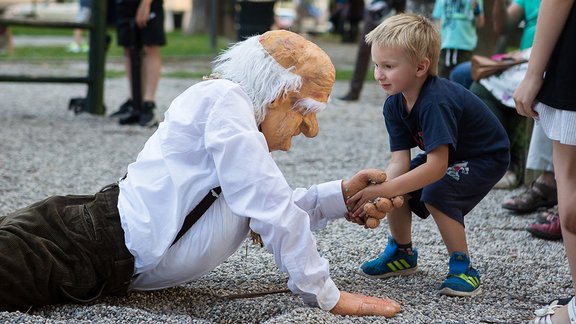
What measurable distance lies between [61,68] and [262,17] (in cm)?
308

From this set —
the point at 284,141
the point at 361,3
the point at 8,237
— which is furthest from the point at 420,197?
the point at 361,3

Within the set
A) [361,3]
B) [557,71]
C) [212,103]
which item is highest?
[557,71]

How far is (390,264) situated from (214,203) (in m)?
0.84

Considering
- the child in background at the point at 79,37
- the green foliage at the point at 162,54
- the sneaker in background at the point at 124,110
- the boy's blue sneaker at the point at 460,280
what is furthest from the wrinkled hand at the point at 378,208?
the child in background at the point at 79,37

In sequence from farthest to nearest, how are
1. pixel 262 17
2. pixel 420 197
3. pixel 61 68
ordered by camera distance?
pixel 262 17, pixel 61 68, pixel 420 197

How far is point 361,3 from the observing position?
23047 millimetres

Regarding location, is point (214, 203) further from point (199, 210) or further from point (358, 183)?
point (358, 183)

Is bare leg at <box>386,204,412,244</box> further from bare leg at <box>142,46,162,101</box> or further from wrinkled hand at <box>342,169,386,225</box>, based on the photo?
bare leg at <box>142,46,162,101</box>

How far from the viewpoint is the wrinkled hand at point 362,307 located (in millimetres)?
2686

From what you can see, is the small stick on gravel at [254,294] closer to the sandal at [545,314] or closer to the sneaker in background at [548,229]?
the sandal at [545,314]

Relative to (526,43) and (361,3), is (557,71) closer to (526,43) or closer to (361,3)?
(526,43)

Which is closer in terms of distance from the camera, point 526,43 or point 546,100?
point 546,100

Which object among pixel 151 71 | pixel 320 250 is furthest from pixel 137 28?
pixel 320 250

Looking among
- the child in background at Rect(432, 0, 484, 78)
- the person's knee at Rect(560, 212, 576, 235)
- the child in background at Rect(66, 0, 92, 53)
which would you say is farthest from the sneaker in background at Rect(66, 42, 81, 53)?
the person's knee at Rect(560, 212, 576, 235)
